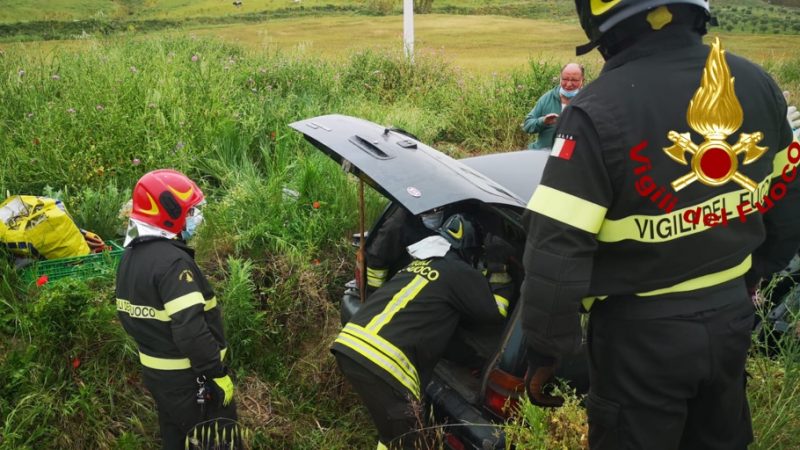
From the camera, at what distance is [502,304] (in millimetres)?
3109

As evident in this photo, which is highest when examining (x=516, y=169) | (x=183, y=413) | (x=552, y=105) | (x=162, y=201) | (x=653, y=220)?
(x=653, y=220)

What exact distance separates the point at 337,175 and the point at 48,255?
212cm

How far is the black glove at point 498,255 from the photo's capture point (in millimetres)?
3119

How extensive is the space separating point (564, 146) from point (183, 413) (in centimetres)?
220

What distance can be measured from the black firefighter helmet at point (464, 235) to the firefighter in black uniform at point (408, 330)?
140 millimetres

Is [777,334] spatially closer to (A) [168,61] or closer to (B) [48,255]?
(B) [48,255]

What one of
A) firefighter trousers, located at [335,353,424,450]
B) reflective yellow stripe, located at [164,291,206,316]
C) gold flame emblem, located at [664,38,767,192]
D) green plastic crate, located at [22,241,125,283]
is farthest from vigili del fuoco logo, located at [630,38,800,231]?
green plastic crate, located at [22,241,125,283]

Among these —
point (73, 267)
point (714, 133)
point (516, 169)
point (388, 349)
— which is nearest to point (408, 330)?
point (388, 349)

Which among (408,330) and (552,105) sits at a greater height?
(552,105)

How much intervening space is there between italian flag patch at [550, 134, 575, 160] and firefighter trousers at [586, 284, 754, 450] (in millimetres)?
500

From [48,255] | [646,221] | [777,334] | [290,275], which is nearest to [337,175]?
[290,275]

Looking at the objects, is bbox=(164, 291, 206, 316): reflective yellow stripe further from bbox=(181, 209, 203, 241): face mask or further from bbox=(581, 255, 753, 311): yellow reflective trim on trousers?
bbox=(581, 255, 753, 311): yellow reflective trim on trousers

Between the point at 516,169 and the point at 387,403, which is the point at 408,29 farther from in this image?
the point at 387,403

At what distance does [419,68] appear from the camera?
1001 cm
